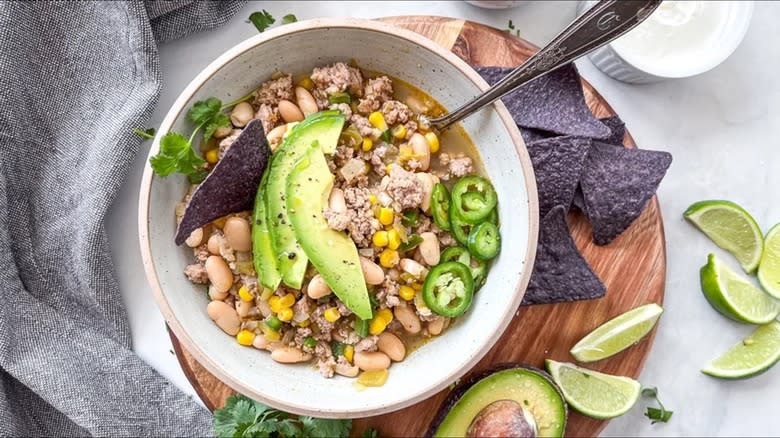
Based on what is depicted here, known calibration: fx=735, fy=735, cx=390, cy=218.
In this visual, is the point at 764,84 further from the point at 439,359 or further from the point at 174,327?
the point at 174,327

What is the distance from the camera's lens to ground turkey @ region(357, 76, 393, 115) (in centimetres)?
299

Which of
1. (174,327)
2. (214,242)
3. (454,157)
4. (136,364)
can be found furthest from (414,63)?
(136,364)

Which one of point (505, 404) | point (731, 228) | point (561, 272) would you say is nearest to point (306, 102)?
point (561, 272)

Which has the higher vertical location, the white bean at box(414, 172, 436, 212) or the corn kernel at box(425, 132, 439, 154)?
the corn kernel at box(425, 132, 439, 154)

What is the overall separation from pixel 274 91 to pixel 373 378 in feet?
4.06

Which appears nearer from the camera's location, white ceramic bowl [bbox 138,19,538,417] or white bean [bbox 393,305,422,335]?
white ceramic bowl [bbox 138,19,538,417]

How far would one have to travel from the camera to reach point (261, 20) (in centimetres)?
328

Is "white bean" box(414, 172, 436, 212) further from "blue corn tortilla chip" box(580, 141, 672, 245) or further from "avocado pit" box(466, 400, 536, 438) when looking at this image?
"avocado pit" box(466, 400, 536, 438)

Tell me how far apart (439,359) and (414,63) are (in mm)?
1193

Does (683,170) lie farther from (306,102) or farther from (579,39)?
(306,102)

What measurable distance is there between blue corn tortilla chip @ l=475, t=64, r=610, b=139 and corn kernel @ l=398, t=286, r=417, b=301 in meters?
0.86

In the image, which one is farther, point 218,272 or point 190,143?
point 218,272

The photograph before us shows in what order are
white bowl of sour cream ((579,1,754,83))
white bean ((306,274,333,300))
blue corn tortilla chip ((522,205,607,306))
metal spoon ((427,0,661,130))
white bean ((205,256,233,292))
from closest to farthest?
1. metal spoon ((427,0,661,130))
2. white bean ((306,274,333,300))
3. white bean ((205,256,233,292))
4. blue corn tortilla chip ((522,205,607,306))
5. white bowl of sour cream ((579,1,754,83))

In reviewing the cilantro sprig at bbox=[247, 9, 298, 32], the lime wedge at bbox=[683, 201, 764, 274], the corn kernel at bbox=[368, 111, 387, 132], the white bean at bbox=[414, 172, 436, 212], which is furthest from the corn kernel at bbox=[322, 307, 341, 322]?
the lime wedge at bbox=[683, 201, 764, 274]
